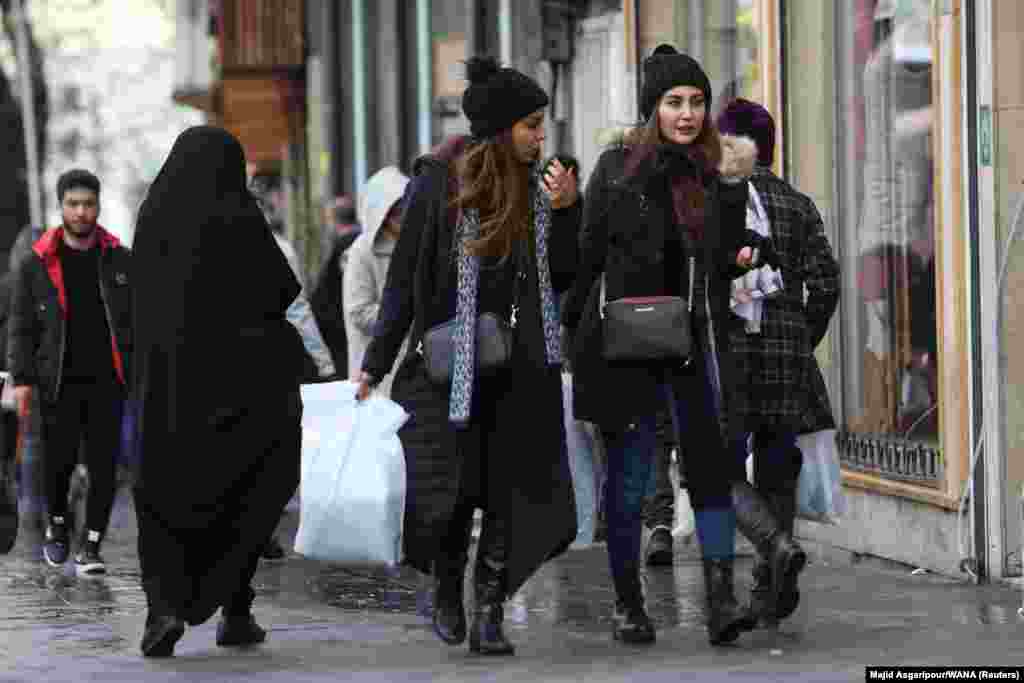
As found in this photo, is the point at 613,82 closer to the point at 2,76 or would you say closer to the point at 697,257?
the point at 697,257

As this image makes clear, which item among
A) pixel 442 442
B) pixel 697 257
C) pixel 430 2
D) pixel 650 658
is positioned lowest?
pixel 650 658

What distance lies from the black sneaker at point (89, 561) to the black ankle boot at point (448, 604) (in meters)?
3.26

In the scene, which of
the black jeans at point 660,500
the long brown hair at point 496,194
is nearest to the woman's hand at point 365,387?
the long brown hair at point 496,194

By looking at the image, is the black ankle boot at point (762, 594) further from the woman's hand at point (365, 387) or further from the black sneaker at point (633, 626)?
the woman's hand at point (365, 387)

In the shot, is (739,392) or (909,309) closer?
(739,392)

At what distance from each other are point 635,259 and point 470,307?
0.56 meters

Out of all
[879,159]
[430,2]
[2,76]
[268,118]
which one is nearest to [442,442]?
[879,159]

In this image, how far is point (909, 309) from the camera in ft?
36.2

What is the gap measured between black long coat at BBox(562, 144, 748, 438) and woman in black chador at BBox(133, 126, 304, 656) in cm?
107

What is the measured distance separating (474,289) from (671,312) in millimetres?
622

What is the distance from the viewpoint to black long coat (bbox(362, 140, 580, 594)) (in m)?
8.41

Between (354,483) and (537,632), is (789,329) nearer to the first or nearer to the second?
(537,632)

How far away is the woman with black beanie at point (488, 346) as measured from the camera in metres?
8.36

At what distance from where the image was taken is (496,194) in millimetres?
8359
